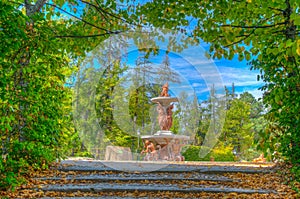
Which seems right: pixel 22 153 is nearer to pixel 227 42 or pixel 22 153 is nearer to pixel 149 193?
pixel 149 193

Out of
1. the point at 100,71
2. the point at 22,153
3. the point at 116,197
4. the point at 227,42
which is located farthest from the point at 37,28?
the point at 100,71

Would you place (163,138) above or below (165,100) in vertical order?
below

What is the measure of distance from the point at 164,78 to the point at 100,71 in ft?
7.56

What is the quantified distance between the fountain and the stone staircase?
4099 mm

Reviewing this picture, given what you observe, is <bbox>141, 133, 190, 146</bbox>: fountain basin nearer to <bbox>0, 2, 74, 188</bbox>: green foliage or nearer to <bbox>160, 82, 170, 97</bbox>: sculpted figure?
<bbox>160, 82, 170, 97</bbox>: sculpted figure

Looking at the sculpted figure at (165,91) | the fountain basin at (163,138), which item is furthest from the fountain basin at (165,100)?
the fountain basin at (163,138)

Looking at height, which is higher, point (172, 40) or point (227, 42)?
point (172, 40)

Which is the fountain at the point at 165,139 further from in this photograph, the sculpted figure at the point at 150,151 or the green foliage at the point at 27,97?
the green foliage at the point at 27,97

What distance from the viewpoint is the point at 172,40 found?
188 inches

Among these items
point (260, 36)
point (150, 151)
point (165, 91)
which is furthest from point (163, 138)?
point (260, 36)

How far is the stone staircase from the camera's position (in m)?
4.44

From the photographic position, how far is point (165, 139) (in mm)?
10133

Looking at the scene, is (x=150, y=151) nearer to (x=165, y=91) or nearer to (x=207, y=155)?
(x=165, y=91)

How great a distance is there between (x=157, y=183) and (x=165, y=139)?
5112 millimetres
